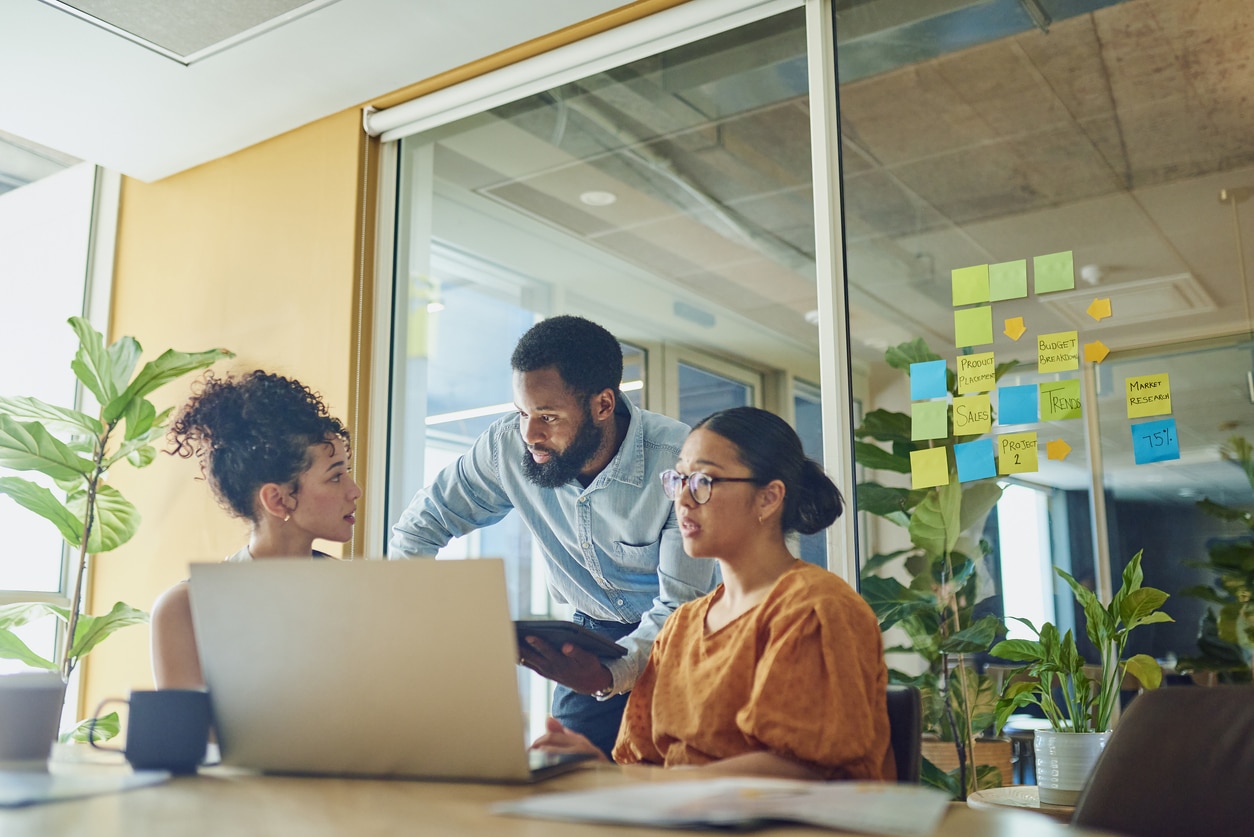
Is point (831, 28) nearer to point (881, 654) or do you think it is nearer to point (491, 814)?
point (881, 654)

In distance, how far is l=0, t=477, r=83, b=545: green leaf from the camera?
10.7 feet

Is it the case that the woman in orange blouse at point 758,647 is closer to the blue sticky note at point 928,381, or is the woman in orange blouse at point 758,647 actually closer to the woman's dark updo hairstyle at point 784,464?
the woman's dark updo hairstyle at point 784,464

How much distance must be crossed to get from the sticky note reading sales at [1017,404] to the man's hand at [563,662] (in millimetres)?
1196

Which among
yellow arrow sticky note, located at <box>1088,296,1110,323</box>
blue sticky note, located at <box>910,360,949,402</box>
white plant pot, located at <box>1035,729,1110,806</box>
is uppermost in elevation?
yellow arrow sticky note, located at <box>1088,296,1110,323</box>

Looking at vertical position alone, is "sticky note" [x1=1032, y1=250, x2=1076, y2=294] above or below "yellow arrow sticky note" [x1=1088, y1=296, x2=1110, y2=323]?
above

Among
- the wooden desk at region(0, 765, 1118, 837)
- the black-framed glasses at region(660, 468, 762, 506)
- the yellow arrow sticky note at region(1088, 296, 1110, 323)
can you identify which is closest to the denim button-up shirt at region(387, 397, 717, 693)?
the black-framed glasses at region(660, 468, 762, 506)

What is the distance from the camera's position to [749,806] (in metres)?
0.83

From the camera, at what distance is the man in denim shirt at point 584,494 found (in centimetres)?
251

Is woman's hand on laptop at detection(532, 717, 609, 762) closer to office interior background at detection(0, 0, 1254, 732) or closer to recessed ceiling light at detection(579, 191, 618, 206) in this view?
office interior background at detection(0, 0, 1254, 732)

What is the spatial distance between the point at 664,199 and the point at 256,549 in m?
1.34

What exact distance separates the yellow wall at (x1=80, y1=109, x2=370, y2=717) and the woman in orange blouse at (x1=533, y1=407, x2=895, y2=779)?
1.67 meters

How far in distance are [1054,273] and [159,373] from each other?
2.48 m

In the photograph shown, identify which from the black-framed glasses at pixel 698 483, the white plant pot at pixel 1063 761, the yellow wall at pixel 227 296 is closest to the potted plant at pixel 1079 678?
the white plant pot at pixel 1063 761

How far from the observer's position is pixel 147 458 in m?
3.38
